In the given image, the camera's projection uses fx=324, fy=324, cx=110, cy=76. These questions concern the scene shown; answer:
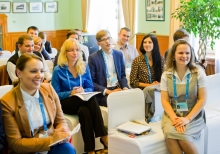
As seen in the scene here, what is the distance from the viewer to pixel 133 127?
10.3 feet

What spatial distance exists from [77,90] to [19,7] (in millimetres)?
5919

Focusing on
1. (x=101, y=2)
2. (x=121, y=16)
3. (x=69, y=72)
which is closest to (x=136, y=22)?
(x=121, y=16)

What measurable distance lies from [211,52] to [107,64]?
2628mm

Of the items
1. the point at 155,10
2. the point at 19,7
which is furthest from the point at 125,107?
the point at 19,7

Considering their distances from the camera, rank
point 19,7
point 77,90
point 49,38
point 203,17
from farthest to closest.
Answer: point 49,38, point 19,7, point 203,17, point 77,90

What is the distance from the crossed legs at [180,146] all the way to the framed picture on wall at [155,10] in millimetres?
4013

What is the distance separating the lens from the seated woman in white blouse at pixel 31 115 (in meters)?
2.30

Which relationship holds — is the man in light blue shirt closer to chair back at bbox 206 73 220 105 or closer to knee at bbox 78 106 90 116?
chair back at bbox 206 73 220 105

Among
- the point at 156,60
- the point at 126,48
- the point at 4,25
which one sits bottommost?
the point at 156,60

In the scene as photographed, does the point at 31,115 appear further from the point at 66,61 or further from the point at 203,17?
the point at 203,17

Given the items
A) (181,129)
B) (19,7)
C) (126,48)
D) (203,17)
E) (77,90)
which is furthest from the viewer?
(19,7)

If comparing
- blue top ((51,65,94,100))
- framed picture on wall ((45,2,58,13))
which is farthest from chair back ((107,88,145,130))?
framed picture on wall ((45,2,58,13))

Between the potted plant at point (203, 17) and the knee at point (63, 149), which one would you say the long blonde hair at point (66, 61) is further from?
the potted plant at point (203, 17)

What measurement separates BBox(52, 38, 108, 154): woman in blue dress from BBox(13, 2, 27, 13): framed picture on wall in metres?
5.55
